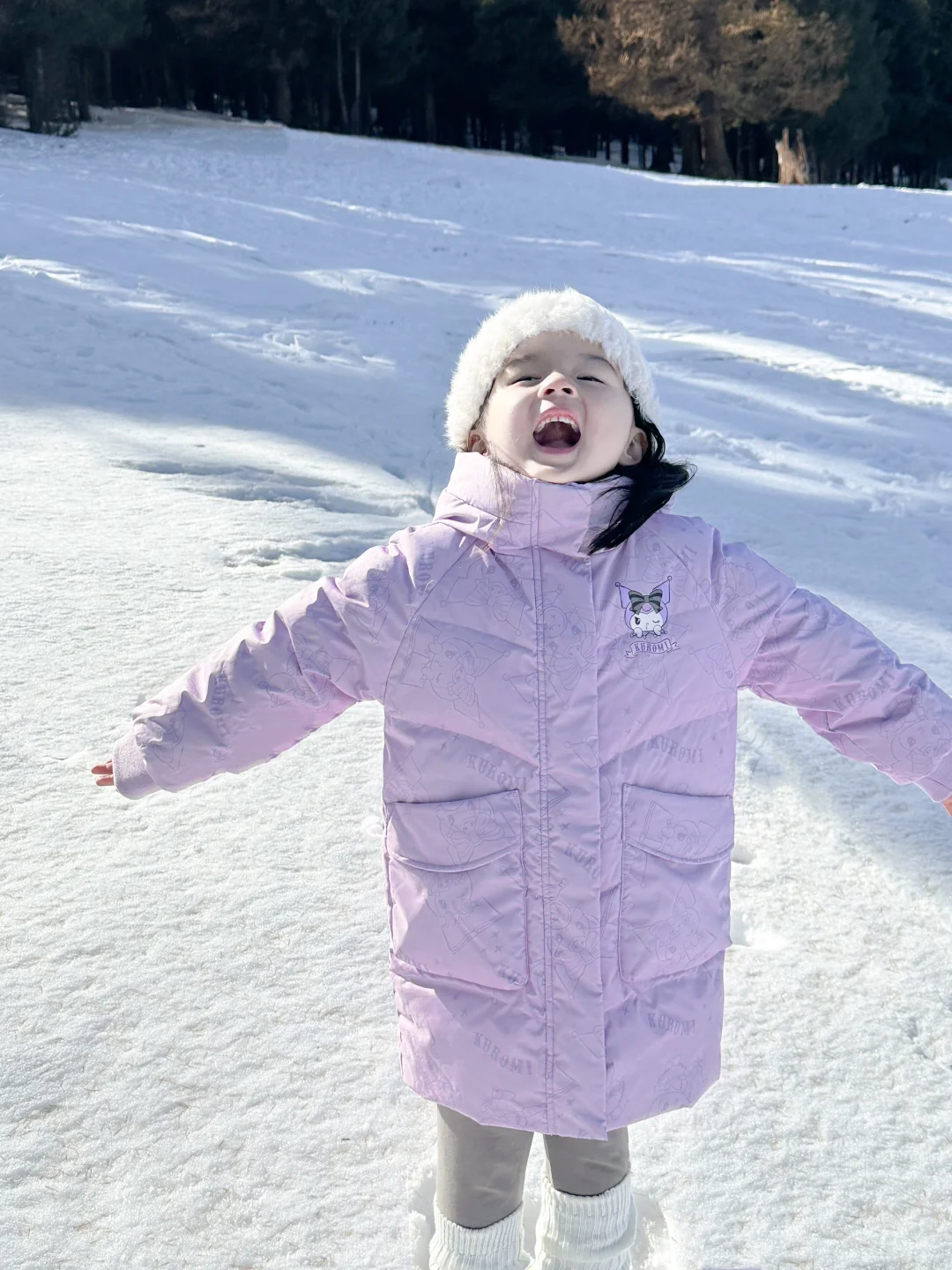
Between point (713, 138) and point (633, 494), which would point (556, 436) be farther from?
point (713, 138)

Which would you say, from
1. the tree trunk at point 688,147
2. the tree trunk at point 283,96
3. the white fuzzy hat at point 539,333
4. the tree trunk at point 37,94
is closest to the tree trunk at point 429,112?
the tree trunk at point 283,96

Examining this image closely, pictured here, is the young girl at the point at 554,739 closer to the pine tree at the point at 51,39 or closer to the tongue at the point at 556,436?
the tongue at the point at 556,436

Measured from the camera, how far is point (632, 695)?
4.73ft

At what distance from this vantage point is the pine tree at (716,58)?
968 inches

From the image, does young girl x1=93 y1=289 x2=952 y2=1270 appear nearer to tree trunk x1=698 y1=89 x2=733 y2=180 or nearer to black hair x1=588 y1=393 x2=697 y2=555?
black hair x1=588 y1=393 x2=697 y2=555

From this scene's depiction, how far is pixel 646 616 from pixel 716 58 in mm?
26677

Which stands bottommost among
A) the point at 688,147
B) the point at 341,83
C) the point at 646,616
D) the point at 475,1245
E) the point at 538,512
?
the point at 475,1245

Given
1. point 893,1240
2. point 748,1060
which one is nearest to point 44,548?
point 748,1060

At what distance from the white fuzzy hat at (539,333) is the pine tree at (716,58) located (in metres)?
25.6

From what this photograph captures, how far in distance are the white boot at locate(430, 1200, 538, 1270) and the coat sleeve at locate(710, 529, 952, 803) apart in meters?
0.73

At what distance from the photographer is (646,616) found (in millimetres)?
1477

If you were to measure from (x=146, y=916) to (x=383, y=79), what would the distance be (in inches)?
1145

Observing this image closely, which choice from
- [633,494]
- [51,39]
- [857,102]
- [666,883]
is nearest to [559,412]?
[633,494]

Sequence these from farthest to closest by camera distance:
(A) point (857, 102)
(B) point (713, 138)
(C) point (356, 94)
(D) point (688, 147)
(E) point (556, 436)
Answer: (A) point (857, 102), (C) point (356, 94), (D) point (688, 147), (B) point (713, 138), (E) point (556, 436)
